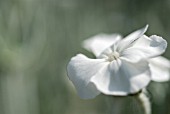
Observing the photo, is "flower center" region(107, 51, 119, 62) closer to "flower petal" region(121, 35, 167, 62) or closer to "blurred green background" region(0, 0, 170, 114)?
"flower petal" region(121, 35, 167, 62)

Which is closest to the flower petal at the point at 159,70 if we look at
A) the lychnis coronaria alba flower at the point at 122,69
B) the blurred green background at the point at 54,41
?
the lychnis coronaria alba flower at the point at 122,69

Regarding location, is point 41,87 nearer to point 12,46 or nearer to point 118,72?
point 12,46

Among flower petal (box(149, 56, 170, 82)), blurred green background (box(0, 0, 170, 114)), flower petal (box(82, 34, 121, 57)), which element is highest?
flower petal (box(149, 56, 170, 82))

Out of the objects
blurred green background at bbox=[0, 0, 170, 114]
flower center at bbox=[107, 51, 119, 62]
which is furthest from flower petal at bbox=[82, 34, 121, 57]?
blurred green background at bbox=[0, 0, 170, 114]

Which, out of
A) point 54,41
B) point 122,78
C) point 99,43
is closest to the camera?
point 122,78

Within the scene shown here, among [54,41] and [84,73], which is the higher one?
[84,73]

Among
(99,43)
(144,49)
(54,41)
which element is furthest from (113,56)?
(54,41)

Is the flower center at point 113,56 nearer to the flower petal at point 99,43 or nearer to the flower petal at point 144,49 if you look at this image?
the flower petal at point 144,49

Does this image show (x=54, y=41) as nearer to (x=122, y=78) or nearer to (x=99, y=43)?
(x=99, y=43)
